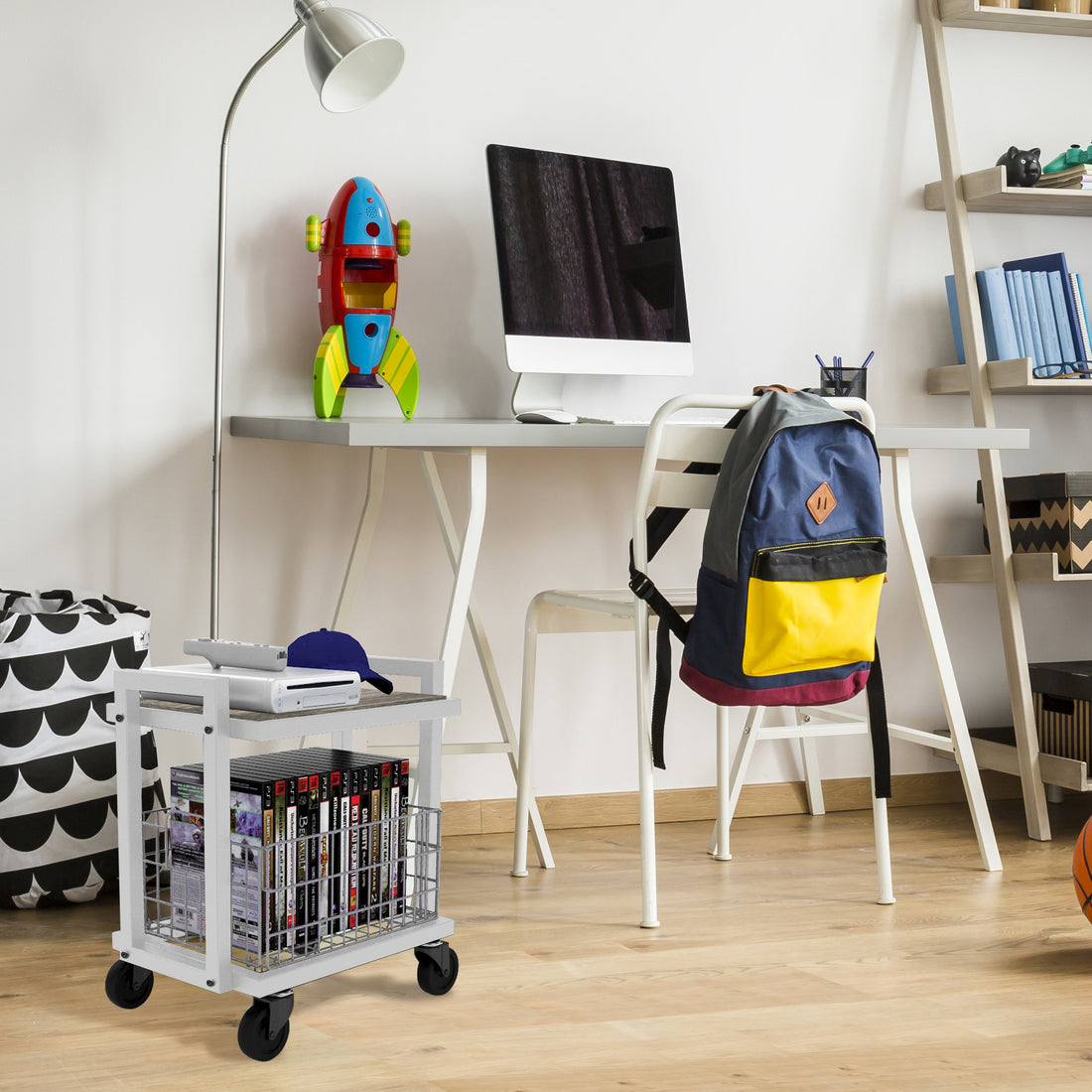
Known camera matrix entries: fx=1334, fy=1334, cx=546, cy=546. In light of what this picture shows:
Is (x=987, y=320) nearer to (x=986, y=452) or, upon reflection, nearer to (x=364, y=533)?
(x=986, y=452)

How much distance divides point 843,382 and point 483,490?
858 mm

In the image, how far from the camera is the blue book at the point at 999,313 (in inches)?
108

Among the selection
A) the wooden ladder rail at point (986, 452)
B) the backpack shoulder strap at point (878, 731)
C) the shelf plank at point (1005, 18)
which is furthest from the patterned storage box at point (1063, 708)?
the shelf plank at point (1005, 18)

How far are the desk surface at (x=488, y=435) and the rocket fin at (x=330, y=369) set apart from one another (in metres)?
0.09

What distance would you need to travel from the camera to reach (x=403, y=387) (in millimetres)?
2365

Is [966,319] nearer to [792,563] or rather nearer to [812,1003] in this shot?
[792,563]

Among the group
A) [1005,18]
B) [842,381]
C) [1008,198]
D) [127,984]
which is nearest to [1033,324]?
[1008,198]

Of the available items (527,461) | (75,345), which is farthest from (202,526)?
(527,461)

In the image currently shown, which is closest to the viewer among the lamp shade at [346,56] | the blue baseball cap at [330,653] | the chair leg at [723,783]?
the blue baseball cap at [330,653]

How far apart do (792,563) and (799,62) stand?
55.7 inches

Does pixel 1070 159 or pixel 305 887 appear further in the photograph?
pixel 1070 159

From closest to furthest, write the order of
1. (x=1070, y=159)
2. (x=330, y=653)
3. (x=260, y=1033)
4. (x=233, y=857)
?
1. (x=260, y=1033)
2. (x=233, y=857)
3. (x=330, y=653)
4. (x=1070, y=159)

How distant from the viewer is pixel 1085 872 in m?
1.81

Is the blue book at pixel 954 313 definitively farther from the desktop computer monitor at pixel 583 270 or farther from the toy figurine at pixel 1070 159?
the desktop computer monitor at pixel 583 270
